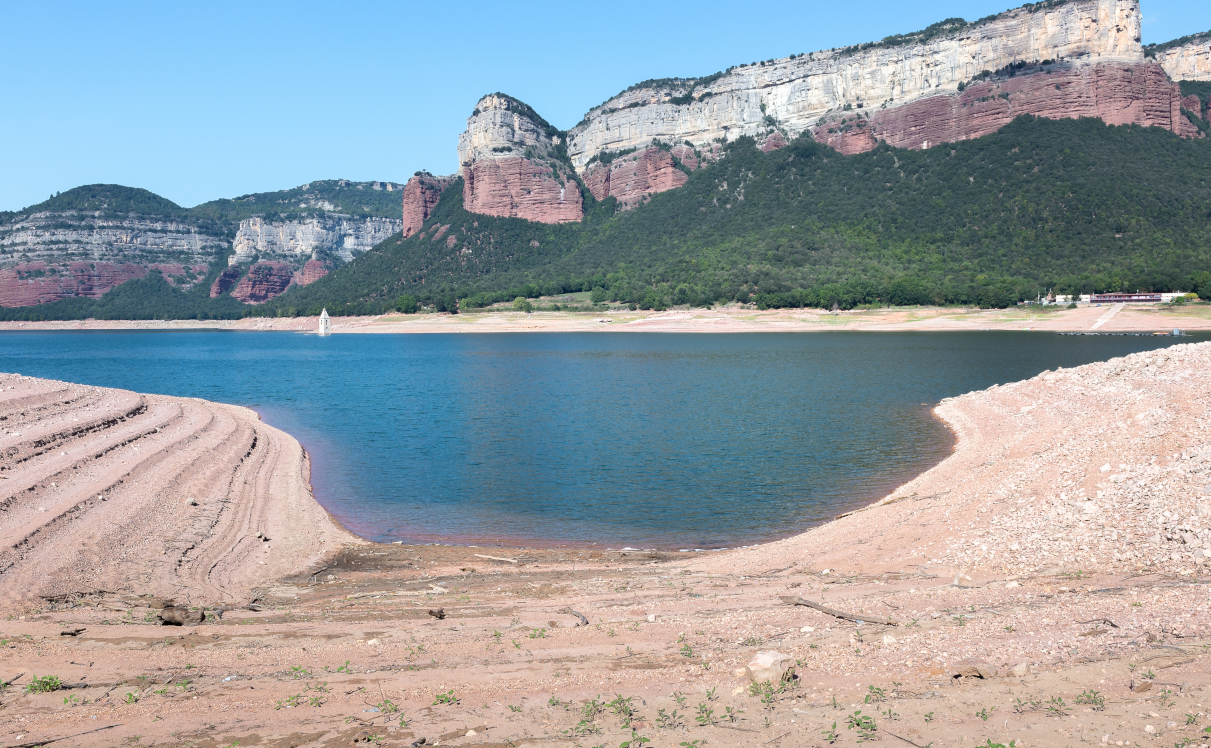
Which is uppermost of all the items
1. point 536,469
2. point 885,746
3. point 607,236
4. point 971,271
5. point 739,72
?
point 739,72

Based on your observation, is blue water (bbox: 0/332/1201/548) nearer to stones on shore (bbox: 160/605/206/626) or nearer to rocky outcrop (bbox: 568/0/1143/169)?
stones on shore (bbox: 160/605/206/626)

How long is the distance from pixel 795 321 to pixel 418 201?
4773 inches

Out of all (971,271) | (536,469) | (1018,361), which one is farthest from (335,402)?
(971,271)

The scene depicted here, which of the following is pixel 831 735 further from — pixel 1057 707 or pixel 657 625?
pixel 657 625

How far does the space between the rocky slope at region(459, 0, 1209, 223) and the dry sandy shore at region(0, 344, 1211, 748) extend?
13459 cm

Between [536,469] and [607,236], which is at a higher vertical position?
[607,236]

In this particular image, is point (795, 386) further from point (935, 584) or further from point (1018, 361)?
point (935, 584)

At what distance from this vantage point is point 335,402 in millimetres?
40281

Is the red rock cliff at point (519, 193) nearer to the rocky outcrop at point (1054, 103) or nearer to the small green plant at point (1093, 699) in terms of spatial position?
the rocky outcrop at point (1054, 103)

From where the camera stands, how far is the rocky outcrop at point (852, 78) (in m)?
124

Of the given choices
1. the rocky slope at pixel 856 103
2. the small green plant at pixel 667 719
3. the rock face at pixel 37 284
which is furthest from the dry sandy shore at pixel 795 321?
the rock face at pixel 37 284

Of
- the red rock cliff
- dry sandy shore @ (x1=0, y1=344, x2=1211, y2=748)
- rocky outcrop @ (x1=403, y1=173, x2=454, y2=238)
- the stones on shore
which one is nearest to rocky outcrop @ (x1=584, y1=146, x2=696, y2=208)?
the red rock cliff

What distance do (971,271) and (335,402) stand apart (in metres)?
96.5

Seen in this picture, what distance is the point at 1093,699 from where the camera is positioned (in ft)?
19.1
